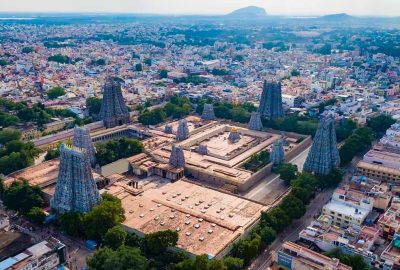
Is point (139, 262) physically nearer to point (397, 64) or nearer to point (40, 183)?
point (40, 183)

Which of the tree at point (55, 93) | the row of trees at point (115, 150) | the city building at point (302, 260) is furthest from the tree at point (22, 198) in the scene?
the tree at point (55, 93)

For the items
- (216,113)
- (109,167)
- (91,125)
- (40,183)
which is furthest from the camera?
(216,113)

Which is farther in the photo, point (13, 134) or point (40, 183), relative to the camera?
point (13, 134)

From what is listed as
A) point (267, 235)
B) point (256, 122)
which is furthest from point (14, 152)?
point (256, 122)

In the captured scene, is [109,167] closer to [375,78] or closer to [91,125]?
[91,125]

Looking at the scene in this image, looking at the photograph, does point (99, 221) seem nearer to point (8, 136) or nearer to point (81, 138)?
point (81, 138)

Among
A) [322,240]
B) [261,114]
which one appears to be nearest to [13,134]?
[261,114]

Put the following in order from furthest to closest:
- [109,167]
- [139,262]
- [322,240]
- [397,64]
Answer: [397,64] < [109,167] < [322,240] < [139,262]
